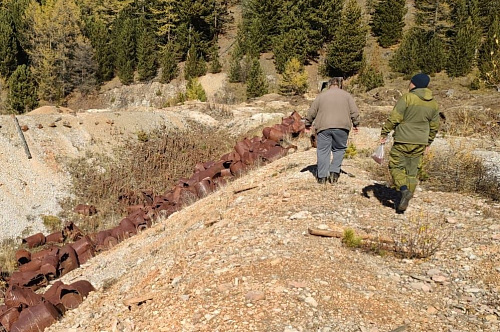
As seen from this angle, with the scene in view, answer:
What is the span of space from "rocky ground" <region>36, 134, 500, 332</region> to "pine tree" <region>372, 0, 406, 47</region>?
3420 centimetres

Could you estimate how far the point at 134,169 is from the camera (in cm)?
1378

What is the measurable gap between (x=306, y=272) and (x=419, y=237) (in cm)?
154

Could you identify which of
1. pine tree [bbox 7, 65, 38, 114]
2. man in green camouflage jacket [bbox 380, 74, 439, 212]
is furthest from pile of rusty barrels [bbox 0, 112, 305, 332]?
pine tree [bbox 7, 65, 38, 114]

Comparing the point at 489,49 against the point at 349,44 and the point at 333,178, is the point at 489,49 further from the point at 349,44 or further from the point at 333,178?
the point at 333,178

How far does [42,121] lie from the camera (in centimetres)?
1448

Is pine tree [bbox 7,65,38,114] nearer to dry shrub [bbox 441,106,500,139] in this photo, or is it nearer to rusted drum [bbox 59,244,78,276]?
rusted drum [bbox 59,244,78,276]

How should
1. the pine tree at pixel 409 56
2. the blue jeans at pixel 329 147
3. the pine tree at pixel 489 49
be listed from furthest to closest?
the pine tree at pixel 409 56 → the pine tree at pixel 489 49 → the blue jeans at pixel 329 147

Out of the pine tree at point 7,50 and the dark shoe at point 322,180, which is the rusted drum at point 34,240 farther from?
the pine tree at point 7,50

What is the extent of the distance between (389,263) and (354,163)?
3.85 meters

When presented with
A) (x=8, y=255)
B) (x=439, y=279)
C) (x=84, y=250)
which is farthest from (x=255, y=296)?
(x=8, y=255)

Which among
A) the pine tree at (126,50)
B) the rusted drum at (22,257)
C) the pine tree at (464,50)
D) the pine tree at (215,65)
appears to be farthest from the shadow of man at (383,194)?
the pine tree at (126,50)

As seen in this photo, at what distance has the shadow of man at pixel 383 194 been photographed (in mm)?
5817

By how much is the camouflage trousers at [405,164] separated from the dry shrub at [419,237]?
1.48ft

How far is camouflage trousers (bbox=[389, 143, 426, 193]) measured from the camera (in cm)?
502
